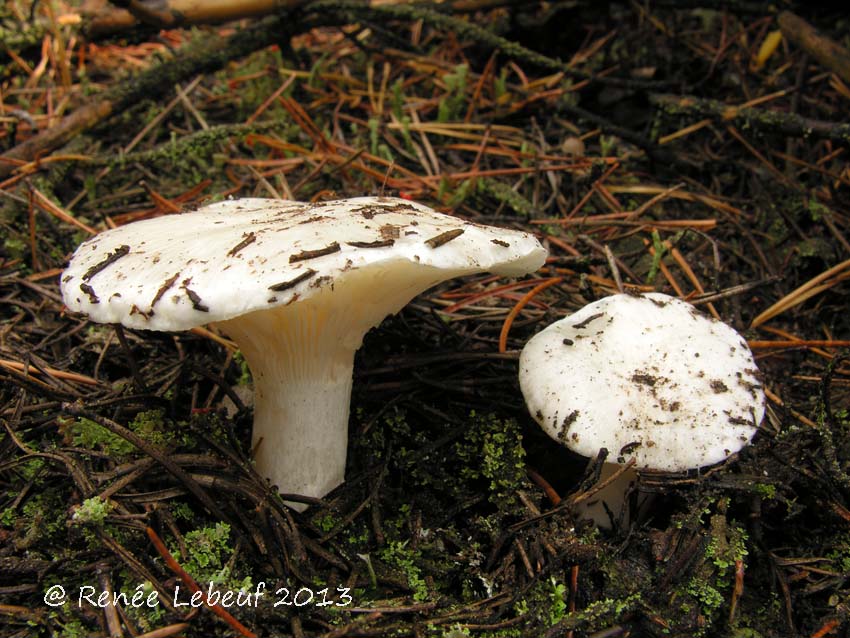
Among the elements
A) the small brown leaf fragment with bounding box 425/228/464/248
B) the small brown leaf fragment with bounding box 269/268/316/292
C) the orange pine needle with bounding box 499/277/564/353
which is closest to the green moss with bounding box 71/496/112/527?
the small brown leaf fragment with bounding box 269/268/316/292

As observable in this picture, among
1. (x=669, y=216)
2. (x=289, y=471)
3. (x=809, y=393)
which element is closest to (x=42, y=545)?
(x=289, y=471)

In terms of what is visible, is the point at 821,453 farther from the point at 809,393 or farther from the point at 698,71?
the point at 698,71

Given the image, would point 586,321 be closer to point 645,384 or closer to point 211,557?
point 645,384

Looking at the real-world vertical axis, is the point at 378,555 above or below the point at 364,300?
below

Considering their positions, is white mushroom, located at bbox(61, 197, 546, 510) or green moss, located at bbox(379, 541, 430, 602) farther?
green moss, located at bbox(379, 541, 430, 602)

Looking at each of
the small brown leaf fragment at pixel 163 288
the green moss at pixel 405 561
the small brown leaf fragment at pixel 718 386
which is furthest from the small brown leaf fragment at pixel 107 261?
the small brown leaf fragment at pixel 718 386

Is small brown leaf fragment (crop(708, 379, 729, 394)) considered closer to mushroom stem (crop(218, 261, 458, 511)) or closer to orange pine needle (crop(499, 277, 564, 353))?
orange pine needle (crop(499, 277, 564, 353))
